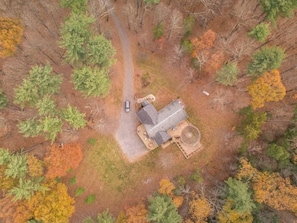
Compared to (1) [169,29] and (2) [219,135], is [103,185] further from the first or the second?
(1) [169,29]

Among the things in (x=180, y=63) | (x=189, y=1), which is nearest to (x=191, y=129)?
(x=180, y=63)

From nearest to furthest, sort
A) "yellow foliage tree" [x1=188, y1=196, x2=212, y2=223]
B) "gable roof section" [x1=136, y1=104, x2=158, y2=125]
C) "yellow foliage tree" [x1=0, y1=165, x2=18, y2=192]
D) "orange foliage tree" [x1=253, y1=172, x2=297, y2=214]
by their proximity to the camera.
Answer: "orange foliage tree" [x1=253, y1=172, x2=297, y2=214] → "yellow foliage tree" [x1=0, y1=165, x2=18, y2=192] → "yellow foliage tree" [x1=188, y1=196, x2=212, y2=223] → "gable roof section" [x1=136, y1=104, x2=158, y2=125]

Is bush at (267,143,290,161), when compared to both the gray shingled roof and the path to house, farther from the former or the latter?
the path to house

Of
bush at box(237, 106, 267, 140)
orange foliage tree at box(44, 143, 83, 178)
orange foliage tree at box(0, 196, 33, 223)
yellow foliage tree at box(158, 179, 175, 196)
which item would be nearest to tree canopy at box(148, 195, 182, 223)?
yellow foliage tree at box(158, 179, 175, 196)

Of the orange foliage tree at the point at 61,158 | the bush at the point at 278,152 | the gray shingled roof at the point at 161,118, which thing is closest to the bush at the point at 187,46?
the gray shingled roof at the point at 161,118

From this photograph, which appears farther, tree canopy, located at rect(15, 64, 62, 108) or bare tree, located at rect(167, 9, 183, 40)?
bare tree, located at rect(167, 9, 183, 40)

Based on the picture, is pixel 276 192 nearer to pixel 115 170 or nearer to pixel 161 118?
pixel 161 118

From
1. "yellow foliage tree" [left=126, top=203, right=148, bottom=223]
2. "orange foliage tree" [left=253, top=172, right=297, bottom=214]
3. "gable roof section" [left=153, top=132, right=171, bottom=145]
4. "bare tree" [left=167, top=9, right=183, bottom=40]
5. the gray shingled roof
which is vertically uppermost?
"bare tree" [left=167, top=9, right=183, bottom=40]
